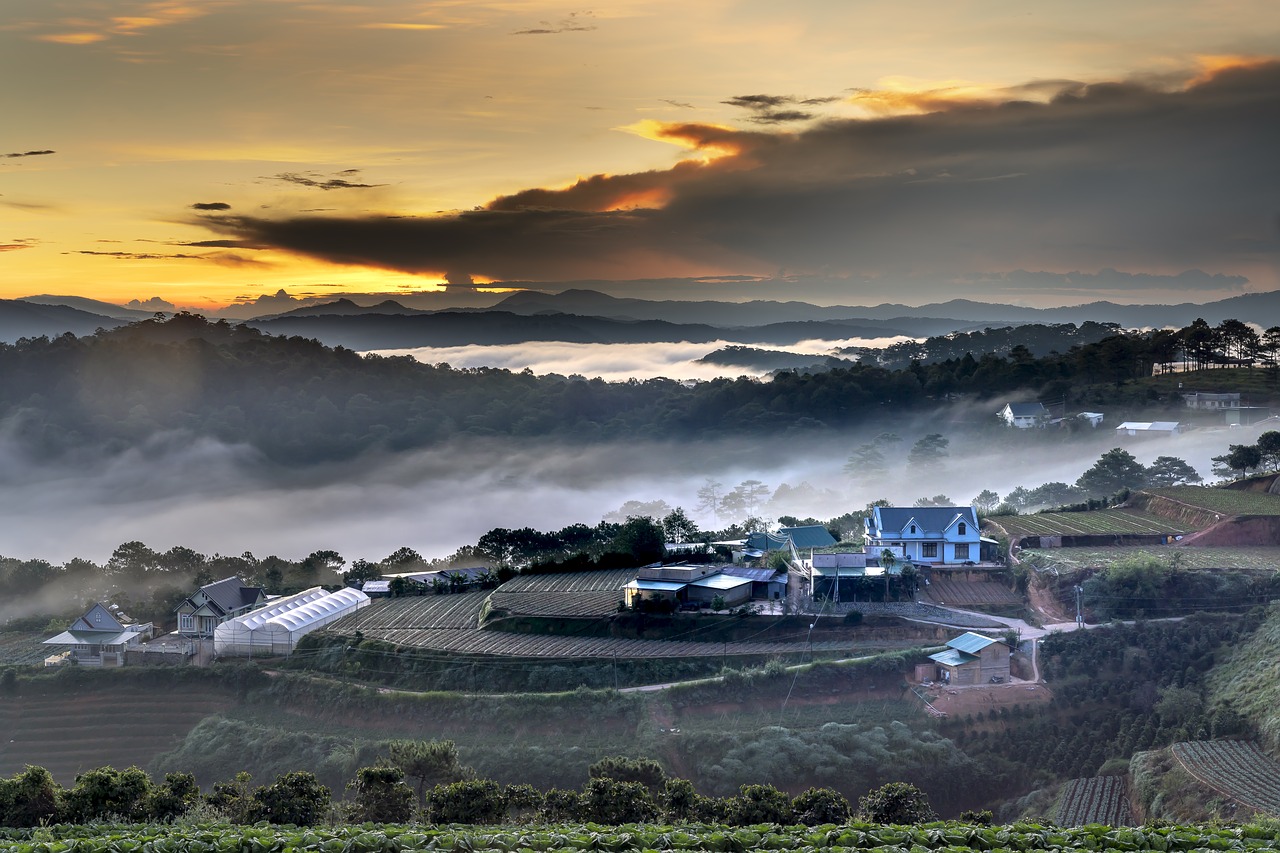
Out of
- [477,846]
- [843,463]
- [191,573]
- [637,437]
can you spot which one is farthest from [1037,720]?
[637,437]

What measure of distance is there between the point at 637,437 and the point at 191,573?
2977 centimetres

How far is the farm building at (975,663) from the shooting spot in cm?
2470

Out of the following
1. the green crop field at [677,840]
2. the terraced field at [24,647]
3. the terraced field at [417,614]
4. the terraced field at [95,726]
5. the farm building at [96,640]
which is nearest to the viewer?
the green crop field at [677,840]

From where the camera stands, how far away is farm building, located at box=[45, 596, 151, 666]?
29678 mm

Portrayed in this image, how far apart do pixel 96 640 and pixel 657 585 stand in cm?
1519

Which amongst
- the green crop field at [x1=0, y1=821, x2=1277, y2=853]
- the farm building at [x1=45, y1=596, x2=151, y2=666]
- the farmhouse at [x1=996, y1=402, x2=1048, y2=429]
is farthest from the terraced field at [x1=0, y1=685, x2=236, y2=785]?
the farmhouse at [x1=996, y1=402, x2=1048, y2=429]

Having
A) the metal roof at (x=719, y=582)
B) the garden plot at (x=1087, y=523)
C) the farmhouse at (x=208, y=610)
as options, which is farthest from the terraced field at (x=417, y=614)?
the garden plot at (x=1087, y=523)

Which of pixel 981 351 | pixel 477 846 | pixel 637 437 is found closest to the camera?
pixel 477 846

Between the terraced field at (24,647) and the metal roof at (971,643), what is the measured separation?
23864 millimetres

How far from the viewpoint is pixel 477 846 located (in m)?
13.2

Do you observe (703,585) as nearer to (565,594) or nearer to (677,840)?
(565,594)

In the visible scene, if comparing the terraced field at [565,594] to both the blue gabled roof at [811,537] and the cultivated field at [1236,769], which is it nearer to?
the blue gabled roof at [811,537]

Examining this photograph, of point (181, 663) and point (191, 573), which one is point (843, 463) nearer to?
point (191, 573)

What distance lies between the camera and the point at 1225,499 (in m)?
35.0
